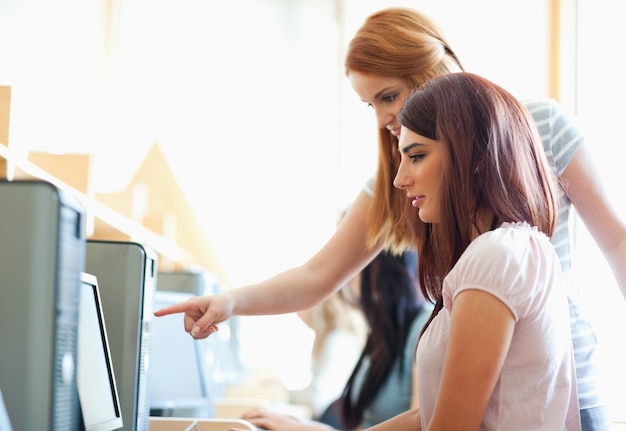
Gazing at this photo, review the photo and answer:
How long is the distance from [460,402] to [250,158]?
159 inches

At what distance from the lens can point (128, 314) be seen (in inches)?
58.0

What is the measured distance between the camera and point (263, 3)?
5.07 meters

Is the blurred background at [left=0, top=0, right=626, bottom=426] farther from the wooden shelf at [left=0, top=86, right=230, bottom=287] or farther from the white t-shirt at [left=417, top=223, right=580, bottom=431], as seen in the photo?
the white t-shirt at [left=417, top=223, right=580, bottom=431]

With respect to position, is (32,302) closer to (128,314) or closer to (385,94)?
(128,314)

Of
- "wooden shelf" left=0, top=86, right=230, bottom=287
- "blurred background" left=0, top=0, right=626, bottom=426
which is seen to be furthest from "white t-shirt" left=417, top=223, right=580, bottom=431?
"blurred background" left=0, top=0, right=626, bottom=426

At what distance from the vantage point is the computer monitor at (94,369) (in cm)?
126

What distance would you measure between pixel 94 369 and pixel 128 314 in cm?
16

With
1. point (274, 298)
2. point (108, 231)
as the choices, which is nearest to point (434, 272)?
point (274, 298)

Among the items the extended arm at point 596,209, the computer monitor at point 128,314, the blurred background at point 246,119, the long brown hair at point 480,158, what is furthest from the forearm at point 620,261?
the blurred background at point 246,119

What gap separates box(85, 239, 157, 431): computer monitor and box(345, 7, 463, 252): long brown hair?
46 cm

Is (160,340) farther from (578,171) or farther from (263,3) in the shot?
(263,3)

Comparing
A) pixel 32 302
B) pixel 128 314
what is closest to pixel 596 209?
pixel 128 314

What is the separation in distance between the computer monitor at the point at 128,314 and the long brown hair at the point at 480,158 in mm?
537

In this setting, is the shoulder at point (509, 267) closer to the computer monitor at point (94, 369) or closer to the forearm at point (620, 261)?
the forearm at point (620, 261)
